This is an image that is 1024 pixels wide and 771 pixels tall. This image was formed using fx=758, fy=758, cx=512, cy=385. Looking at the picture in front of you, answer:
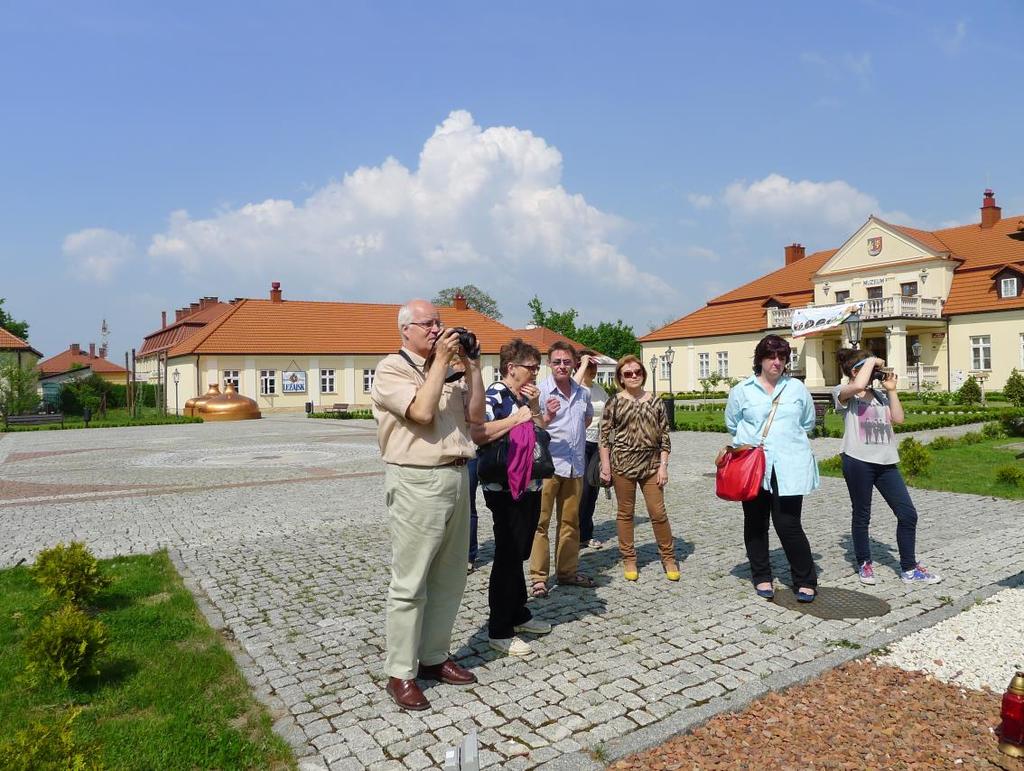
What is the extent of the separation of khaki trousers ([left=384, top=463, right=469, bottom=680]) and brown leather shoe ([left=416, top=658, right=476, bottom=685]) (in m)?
0.18

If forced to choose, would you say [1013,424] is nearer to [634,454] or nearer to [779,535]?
[779,535]

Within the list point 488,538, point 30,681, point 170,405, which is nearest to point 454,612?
point 30,681

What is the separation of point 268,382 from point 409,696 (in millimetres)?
43498

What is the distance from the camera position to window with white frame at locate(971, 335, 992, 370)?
35.0 m

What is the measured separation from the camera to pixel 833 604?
532 centimetres

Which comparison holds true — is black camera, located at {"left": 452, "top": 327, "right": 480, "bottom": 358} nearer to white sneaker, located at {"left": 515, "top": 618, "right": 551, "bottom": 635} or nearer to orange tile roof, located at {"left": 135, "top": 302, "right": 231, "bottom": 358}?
white sneaker, located at {"left": 515, "top": 618, "right": 551, "bottom": 635}

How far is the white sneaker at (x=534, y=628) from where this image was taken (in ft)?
15.5

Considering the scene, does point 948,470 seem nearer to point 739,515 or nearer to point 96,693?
point 739,515

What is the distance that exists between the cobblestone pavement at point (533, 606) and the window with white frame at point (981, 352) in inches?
1159

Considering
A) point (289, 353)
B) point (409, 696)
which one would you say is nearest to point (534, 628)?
point (409, 696)

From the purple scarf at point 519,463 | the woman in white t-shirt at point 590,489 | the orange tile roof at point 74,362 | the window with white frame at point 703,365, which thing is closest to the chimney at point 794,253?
the window with white frame at point 703,365

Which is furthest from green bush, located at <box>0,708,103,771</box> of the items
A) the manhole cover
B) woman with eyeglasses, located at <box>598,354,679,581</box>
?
the manhole cover

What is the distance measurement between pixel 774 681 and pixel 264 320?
4630cm

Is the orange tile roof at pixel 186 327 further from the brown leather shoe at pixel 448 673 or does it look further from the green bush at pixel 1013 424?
the brown leather shoe at pixel 448 673
